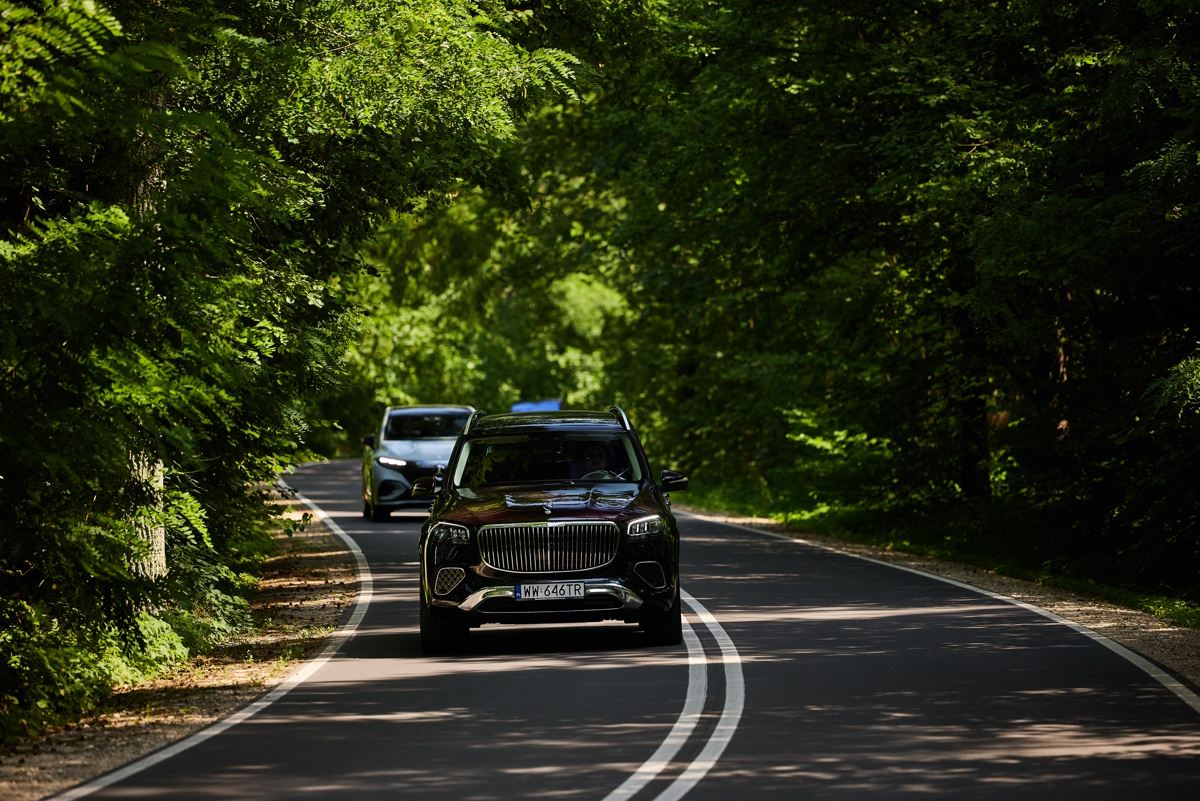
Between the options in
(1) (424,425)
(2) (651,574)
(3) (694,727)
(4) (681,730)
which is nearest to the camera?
(4) (681,730)

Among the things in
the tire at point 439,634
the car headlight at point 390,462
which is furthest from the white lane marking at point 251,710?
the car headlight at point 390,462

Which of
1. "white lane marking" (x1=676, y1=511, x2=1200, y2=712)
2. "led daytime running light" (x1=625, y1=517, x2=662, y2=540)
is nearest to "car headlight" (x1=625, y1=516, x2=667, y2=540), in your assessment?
"led daytime running light" (x1=625, y1=517, x2=662, y2=540)

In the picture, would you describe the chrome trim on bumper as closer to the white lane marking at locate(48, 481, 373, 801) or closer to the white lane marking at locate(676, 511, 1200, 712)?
the white lane marking at locate(48, 481, 373, 801)

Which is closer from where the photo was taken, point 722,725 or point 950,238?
point 722,725

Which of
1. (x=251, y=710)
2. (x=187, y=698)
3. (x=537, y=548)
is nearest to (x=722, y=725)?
(x=251, y=710)

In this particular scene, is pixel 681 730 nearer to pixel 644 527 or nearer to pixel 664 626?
pixel 644 527

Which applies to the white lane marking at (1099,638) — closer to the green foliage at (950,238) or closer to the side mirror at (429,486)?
the green foliage at (950,238)

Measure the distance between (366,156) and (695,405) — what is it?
90.7 ft

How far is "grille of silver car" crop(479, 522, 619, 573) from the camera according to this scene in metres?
13.3

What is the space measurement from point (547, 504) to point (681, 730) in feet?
12.6

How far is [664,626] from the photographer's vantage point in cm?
1376

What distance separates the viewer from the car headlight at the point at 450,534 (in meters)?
13.4

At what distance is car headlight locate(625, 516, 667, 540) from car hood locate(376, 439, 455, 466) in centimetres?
1583

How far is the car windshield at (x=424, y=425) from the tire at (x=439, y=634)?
17.0 m
